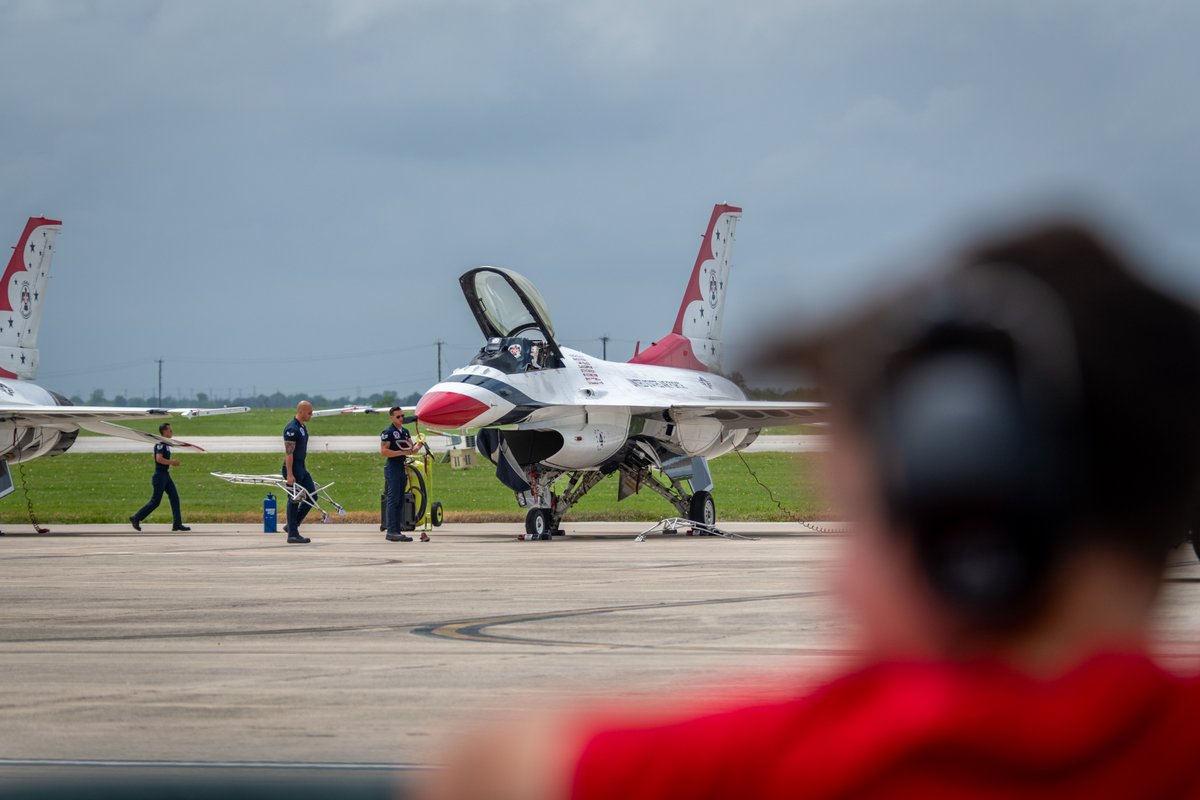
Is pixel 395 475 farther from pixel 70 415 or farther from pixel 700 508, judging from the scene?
pixel 70 415

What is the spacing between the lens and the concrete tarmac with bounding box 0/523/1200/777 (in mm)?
6812

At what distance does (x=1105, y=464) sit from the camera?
1028 millimetres

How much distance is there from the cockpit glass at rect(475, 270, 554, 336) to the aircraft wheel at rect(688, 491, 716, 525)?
4850mm

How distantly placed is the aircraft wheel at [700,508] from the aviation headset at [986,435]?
27.2 meters

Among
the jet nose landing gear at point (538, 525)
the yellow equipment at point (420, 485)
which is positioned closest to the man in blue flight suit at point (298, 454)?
the yellow equipment at point (420, 485)

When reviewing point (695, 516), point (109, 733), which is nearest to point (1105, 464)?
point (109, 733)

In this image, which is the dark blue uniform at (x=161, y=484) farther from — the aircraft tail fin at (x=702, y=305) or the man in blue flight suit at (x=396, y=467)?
the aircraft tail fin at (x=702, y=305)

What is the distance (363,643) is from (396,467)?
1494cm

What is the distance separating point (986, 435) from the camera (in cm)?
100

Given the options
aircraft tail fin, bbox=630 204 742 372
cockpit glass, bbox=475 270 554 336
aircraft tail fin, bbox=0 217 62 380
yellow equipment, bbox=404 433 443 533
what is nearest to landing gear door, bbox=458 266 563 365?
cockpit glass, bbox=475 270 554 336

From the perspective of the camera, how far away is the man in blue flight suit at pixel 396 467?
2555 cm

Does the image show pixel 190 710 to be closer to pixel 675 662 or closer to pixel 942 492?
pixel 675 662

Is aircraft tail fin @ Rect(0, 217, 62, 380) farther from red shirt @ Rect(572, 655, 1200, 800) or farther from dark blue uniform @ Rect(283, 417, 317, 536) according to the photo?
red shirt @ Rect(572, 655, 1200, 800)

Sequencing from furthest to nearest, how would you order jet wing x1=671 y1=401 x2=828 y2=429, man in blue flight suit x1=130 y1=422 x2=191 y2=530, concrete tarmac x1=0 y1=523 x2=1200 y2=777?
man in blue flight suit x1=130 y1=422 x2=191 y2=530 < jet wing x1=671 y1=401 x2=828 y2=429 < concrete tarmac x1=0 y1=523 x2=1200 y2=777
